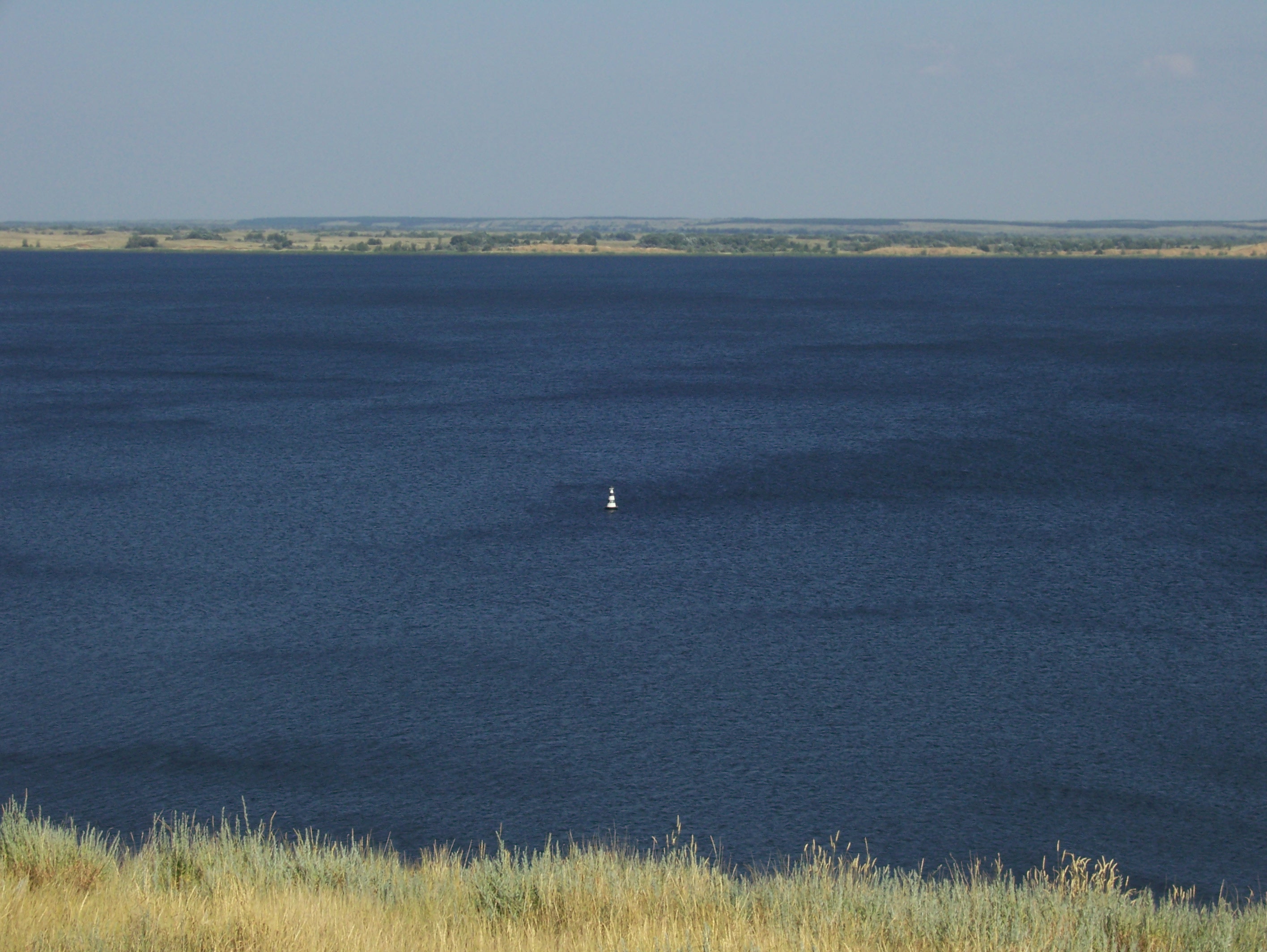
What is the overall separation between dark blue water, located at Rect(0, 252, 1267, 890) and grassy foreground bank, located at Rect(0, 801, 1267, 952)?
7.83 m

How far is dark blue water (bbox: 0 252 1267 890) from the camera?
90.1 ft

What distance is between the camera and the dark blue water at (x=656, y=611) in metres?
27.5

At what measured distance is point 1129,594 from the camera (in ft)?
131

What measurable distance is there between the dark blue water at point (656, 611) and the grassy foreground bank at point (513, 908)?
7.83 m

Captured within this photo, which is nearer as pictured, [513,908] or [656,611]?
[513,908]

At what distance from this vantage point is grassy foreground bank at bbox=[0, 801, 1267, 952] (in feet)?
46.2

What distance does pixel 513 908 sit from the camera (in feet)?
52.7

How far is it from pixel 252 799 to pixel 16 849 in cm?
972

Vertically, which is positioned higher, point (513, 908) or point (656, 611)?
point (513, 908)

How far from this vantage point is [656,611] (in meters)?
38.5

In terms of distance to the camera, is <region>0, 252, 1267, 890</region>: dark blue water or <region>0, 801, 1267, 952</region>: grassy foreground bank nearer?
<region>0, 801, 1267, 952</region>: grassy foreground bank

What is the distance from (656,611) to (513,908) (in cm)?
2259

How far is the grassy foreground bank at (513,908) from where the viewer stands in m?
14.1

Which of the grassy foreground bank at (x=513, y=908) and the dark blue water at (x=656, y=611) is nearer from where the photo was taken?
the grassy foreground bank at (x=513, y=908)
